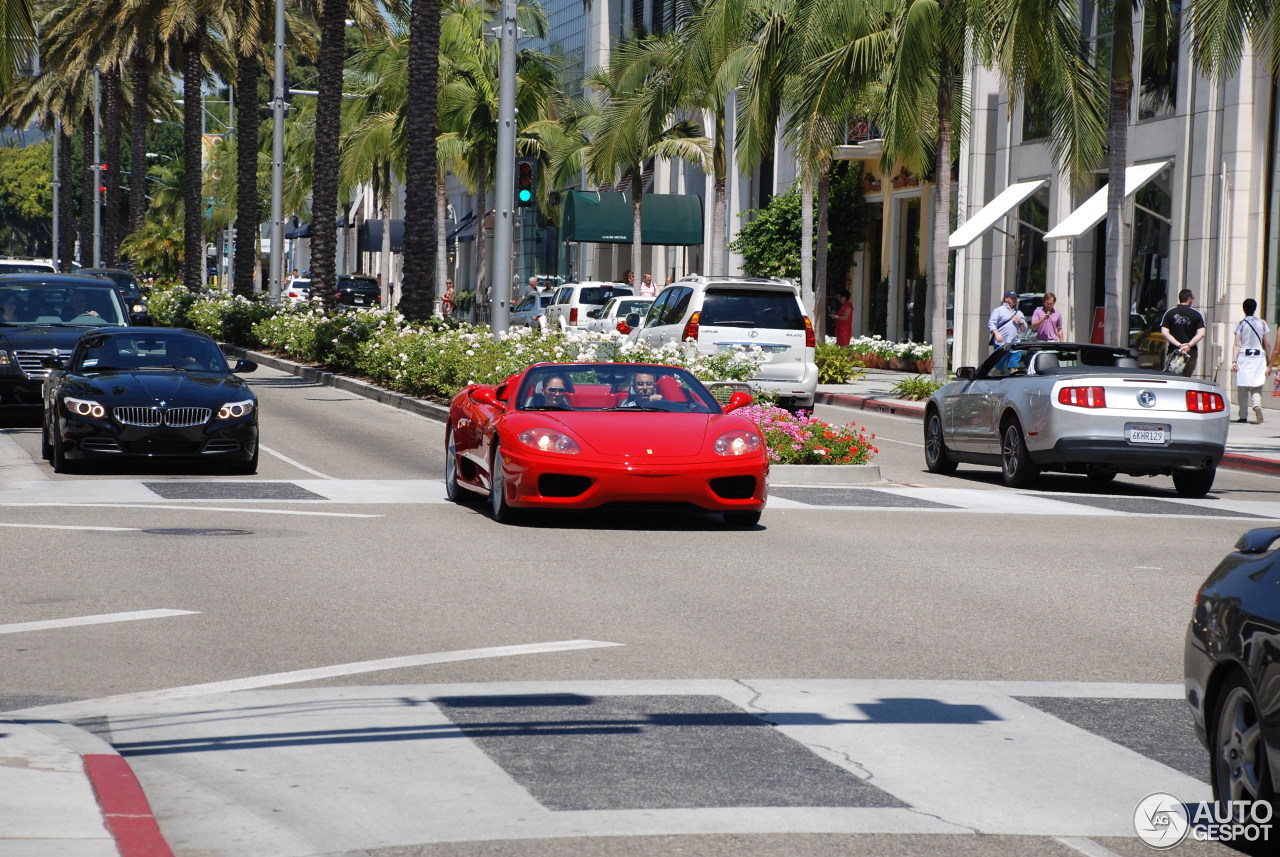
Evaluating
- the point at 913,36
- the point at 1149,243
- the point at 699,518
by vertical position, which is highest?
the point at 913,36

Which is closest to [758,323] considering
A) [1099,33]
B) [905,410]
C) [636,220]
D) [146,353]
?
[905,410]

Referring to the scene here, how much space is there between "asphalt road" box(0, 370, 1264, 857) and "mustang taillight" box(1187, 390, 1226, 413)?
7.99 feet

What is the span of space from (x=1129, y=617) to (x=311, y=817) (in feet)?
18.9

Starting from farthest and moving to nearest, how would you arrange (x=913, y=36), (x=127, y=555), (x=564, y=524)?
(x=913, y=36), (x=564, y=524), (x=127, y=555)

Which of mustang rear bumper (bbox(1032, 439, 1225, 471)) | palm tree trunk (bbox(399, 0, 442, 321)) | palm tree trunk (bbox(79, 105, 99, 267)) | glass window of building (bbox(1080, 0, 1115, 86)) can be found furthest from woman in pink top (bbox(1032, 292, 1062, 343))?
palm tree trunk (bbox(79, 105, 99, 267))

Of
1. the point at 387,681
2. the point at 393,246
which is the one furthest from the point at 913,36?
the point at 393,246

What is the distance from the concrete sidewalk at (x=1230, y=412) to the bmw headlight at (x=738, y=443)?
8153mm

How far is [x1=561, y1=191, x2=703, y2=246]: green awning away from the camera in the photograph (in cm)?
5625

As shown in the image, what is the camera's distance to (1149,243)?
1375 inches

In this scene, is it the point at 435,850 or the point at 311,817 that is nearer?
the point at 435,850

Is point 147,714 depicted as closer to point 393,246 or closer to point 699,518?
point 699,518

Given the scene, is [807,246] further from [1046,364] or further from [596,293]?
[1046,364]

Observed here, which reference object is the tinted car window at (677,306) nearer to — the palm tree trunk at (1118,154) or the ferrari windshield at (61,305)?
the palm tree trunk at (1118,154)

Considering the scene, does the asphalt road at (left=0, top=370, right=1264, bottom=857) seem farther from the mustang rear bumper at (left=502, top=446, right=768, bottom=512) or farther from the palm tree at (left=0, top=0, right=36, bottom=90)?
the palm tree at (left=0, top=0, right=36, bottom=90)
